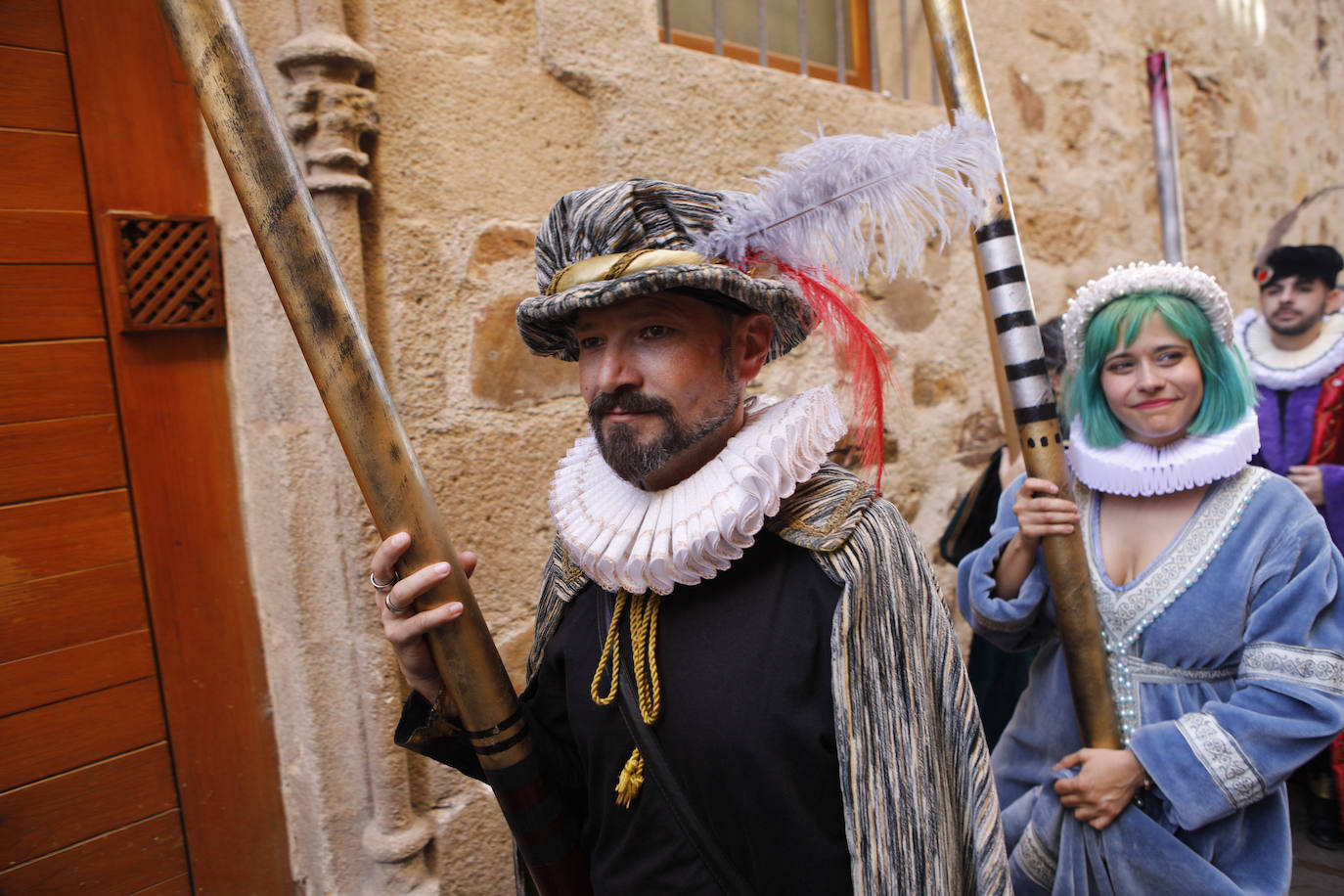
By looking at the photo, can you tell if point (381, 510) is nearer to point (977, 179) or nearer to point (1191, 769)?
point (977, 179)

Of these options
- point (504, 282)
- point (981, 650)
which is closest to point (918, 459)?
point (981, 650)

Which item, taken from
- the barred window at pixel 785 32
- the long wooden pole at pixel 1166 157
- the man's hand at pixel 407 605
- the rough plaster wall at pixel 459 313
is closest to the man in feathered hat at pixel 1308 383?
the long wooden pole at pixel 1166 157

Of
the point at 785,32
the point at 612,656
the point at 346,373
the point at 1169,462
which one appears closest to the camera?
the point at 346,373

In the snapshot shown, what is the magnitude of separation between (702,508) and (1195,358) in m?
1.26

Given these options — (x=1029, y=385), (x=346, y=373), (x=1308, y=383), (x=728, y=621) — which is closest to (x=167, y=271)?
(x=346, y=373)

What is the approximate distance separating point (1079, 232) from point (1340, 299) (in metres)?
1.03

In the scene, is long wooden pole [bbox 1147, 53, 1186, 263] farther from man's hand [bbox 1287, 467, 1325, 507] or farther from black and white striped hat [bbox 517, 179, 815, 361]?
black and white striped hat [bbox 517, 179, 815, 361]

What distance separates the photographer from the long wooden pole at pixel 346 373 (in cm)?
Result: 93

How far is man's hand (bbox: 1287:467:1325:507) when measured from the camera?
2723mm

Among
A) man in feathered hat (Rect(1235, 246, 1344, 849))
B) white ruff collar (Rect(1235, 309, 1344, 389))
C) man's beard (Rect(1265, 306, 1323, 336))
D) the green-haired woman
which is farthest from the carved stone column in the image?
man's beard (Rect(1265, 306, 1323, 336))

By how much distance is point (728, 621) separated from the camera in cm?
121

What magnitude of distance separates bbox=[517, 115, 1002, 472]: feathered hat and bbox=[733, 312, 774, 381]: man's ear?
27mm

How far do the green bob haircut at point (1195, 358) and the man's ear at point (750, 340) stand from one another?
96cm

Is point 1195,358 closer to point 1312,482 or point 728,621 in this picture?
point 728,621
